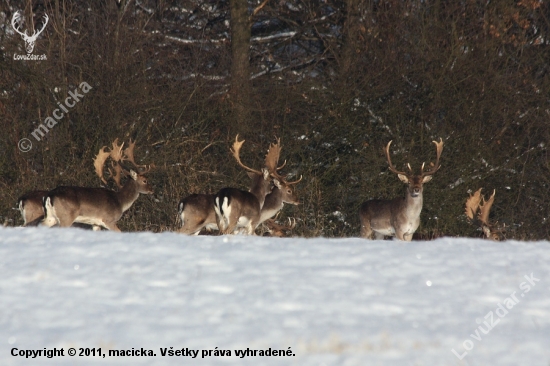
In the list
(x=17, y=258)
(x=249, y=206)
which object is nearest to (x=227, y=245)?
(x=17, y=258)

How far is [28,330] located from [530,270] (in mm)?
3458

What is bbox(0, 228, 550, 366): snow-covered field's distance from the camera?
444 centimetres

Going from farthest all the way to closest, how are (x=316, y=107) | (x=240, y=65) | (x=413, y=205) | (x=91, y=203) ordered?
(x=240, y=65), (x=316, y=107), (x=413, y=205), (x=91, y=203)

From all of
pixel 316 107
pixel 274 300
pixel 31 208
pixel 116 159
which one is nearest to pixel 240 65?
pixel 316 107

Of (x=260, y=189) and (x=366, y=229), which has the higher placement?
(x=260, y=189)

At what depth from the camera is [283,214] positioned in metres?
14.5

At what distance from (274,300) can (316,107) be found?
10129mm

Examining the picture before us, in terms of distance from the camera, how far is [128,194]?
1198cm

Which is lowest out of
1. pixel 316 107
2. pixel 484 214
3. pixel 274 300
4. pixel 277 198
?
pixel 274 300

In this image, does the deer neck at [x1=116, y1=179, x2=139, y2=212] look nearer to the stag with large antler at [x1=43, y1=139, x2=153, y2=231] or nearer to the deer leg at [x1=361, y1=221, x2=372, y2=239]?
the stag with large antler at [x1=43, y1=139, x2=153, y2=231]

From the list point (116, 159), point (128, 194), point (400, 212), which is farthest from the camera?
point (116, 159)

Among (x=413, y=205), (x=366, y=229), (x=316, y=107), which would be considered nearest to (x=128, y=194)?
(x=366, y=229)

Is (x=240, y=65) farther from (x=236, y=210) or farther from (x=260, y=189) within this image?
(x=236, y=210)

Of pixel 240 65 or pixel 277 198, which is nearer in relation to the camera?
pixel 277 198
